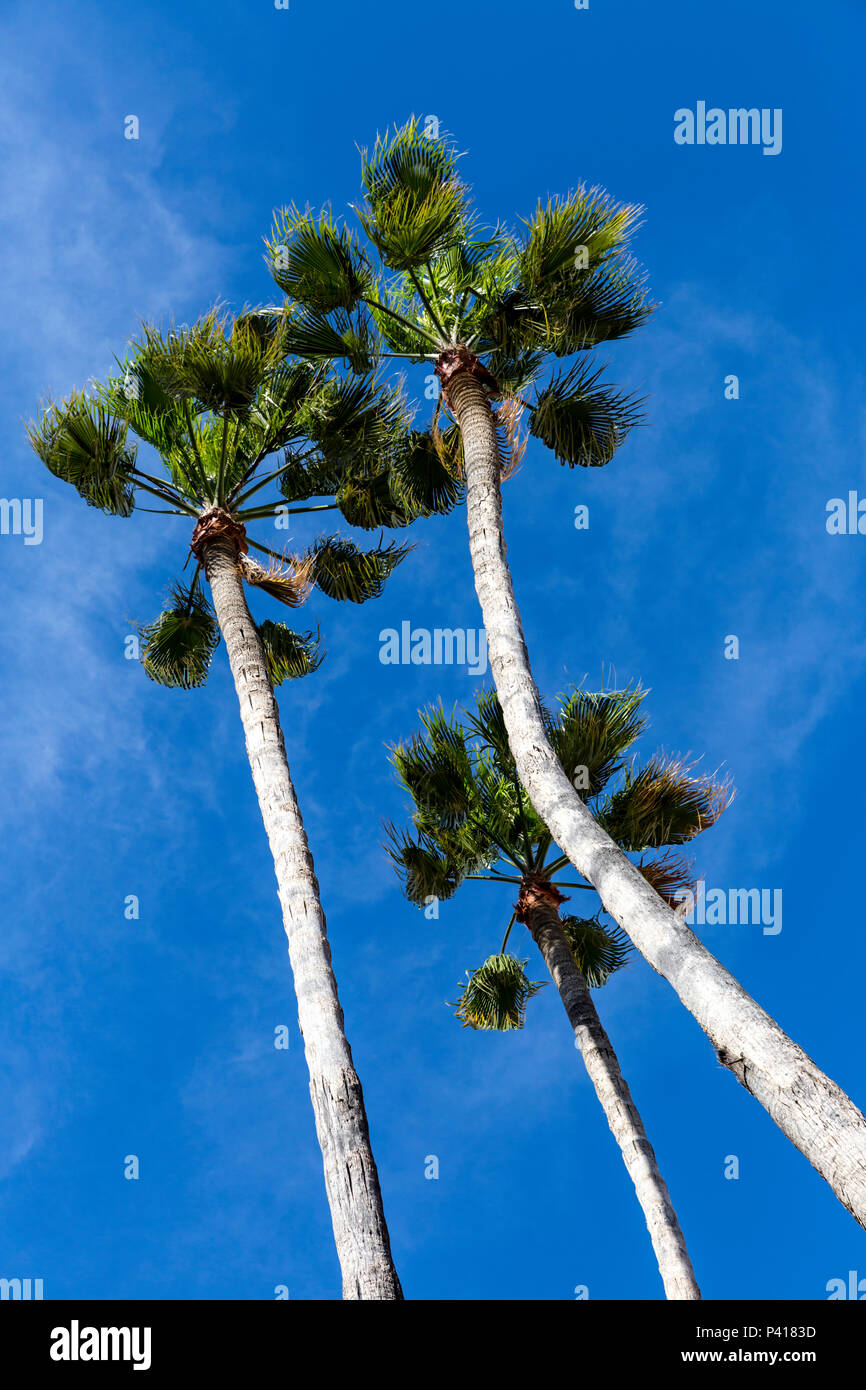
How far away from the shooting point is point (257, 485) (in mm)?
11773

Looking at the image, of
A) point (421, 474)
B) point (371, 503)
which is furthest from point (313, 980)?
point (421, 474)

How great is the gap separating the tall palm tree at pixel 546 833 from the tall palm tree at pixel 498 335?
265 cm

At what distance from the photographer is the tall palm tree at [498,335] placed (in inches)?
304

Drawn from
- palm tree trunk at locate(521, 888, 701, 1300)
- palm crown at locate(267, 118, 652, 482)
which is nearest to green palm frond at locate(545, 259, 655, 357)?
palm crown at locate(267, 118, 652, 482)

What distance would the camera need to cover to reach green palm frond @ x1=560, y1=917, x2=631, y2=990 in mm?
13836

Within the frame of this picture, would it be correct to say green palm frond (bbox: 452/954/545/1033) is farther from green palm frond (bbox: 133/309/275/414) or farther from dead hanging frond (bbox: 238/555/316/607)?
green palm frond (bbox: 133/309/275/414)

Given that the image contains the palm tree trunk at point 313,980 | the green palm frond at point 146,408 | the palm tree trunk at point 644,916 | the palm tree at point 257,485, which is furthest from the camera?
the green palm frond at point 146,408

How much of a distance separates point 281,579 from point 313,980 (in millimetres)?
5046

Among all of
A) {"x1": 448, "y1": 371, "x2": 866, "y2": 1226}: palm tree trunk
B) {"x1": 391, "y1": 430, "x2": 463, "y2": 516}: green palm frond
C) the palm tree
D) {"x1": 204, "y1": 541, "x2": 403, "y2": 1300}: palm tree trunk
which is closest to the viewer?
{"x1": 448, "y1": 371, "x2": 866, "y2": 1226}: palm tree trunk

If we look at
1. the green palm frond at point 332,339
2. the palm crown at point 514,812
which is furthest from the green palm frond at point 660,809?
the green palm frond at point 332,339

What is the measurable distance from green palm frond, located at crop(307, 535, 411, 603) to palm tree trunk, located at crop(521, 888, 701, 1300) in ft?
13.1

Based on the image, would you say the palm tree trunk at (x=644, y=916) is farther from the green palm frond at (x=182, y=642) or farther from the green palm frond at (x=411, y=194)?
the green palm frond at (x=182, y=642)

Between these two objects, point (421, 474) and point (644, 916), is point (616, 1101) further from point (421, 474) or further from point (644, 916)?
point (421, 474)
